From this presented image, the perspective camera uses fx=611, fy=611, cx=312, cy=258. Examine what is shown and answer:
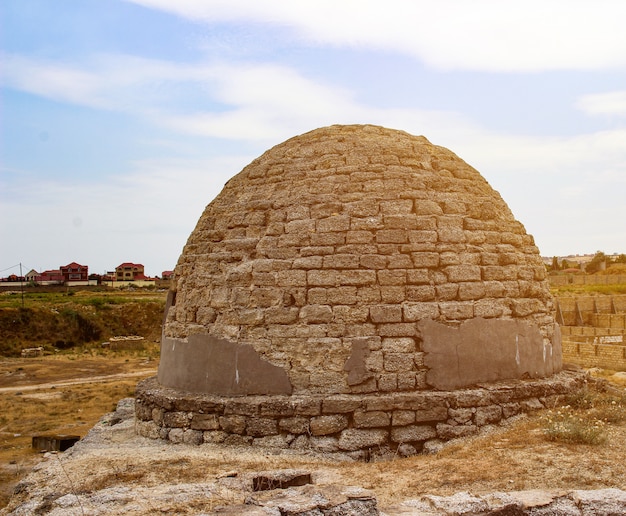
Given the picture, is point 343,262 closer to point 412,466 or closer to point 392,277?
point 392,277

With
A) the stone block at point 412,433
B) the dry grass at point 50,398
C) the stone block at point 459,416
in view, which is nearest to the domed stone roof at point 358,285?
the stone block at point 459,416

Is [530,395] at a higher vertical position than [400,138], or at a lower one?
lower

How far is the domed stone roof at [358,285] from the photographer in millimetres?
6496

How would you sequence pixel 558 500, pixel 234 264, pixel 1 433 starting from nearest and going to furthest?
pixel 558 500 → pixel 234 264 → pixel 1 433

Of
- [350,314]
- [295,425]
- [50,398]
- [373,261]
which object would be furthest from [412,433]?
[50,398]

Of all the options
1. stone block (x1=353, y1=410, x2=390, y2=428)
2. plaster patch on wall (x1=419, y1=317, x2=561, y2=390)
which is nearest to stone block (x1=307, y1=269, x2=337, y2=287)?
plaster patch on wall (x1=419, y1=317, x2=561, y2=390)

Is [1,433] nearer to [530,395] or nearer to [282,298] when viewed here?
[282,298]

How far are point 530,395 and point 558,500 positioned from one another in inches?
101

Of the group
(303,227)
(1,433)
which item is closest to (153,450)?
(303,227)

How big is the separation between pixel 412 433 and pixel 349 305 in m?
1.47

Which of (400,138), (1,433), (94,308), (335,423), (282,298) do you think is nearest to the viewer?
(335,423)

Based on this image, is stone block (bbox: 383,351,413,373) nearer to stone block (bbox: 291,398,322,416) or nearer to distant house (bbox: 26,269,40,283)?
stone block (bbox: 291,398,322,416)

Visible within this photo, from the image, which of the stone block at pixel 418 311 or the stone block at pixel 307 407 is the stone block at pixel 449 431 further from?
the stone block at pixel 307 407

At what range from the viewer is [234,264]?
7.11 metres
